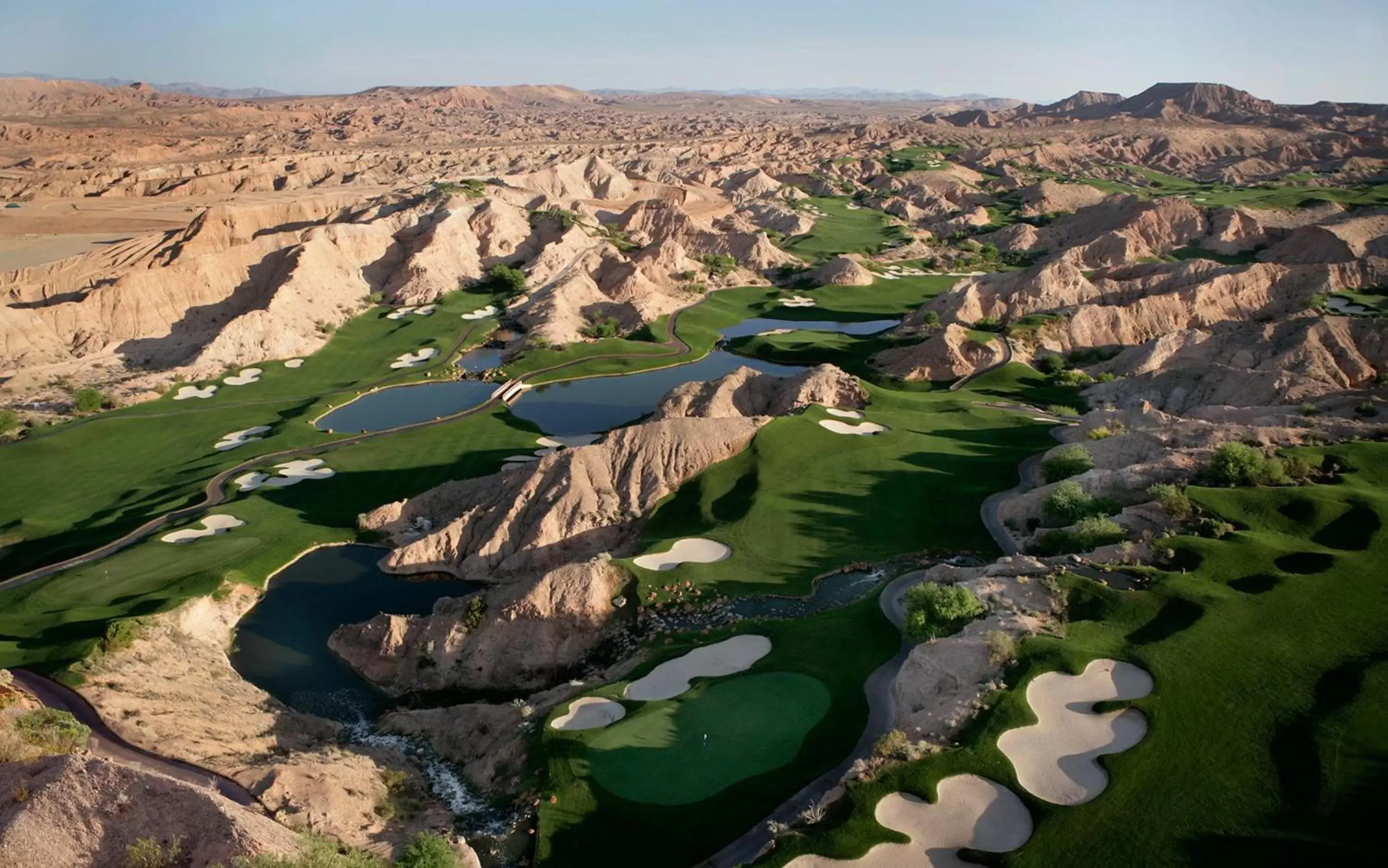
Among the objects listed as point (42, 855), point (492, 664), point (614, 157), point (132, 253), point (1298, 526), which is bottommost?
point (492, 664)

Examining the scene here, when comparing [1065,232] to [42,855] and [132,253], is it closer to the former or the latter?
[132,253]

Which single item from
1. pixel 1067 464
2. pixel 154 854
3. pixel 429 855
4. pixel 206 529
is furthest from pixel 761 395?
pixel 154 854

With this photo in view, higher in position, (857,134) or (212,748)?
(857,134)

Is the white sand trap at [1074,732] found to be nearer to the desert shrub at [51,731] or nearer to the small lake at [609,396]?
the desert shrub at [51,731]

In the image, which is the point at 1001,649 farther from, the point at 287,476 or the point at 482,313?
the point at 482,313

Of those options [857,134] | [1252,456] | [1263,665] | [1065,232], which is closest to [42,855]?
[1263,665]

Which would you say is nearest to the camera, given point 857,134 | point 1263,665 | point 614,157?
point 1263,665
